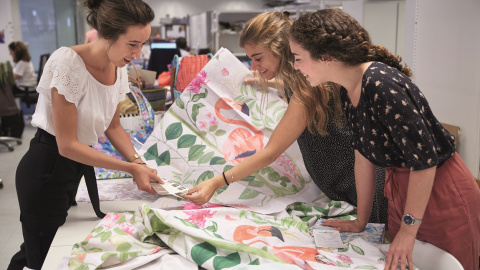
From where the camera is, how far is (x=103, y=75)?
196 centimetres

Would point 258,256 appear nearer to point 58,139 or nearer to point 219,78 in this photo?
point 58,139

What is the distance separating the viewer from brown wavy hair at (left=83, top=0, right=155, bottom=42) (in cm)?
179

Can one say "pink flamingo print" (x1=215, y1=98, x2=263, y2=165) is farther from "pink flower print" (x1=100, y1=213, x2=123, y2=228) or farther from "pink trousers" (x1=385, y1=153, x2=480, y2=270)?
"pink trousers" (x1=385, y1=153, x2=480, y2=270)

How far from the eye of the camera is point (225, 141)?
2.41 meters

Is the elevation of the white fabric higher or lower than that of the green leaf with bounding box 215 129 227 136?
lower

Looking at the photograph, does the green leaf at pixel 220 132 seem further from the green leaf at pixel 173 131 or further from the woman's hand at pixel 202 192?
the woman's hand at pixel 202 192

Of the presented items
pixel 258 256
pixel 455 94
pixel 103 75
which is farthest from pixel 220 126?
pixel 455 94

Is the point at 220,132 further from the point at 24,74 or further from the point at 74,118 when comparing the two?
the point at 24,74

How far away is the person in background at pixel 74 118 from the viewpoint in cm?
179

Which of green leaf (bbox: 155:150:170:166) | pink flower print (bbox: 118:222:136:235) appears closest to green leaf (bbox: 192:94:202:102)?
green leaf (bbox: 155:150:170:166)

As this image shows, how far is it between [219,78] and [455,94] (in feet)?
6.85

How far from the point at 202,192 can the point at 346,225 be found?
57cm

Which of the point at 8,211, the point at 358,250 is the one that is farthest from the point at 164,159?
the point at 8,211

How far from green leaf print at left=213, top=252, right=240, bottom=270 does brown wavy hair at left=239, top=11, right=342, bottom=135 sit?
0.71 metres
